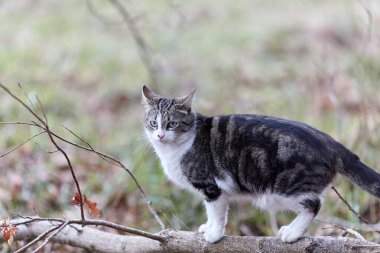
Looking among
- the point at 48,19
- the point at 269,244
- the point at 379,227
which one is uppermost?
the point at 48,19

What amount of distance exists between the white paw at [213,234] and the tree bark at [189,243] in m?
0.03

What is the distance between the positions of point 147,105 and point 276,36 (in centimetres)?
648

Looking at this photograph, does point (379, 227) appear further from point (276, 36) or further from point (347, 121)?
point (276, 36)

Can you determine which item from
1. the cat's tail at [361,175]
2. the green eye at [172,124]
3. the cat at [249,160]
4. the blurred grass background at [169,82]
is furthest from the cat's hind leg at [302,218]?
the green eye at [172,124]

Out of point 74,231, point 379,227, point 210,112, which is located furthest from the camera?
point 210,112

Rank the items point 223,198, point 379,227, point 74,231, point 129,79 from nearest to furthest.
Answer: point 223,198
point 74,231
point 379,227
point 129,79

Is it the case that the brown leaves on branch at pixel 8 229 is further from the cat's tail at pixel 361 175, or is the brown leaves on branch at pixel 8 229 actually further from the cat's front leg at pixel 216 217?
the cat's tail at pixel 361 175

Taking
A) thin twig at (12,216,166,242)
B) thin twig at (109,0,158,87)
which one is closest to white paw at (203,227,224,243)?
thin twig at (12,216,166,242)

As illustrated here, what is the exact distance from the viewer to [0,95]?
7320 millimetres

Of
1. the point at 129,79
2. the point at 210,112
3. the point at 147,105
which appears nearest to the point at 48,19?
the point at 129,79

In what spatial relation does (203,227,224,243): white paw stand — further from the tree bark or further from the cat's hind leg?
the cat's hind leg

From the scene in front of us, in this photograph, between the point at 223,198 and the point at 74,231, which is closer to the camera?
the point at 223,198

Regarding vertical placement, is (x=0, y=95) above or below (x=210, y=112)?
above

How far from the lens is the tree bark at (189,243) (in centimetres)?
301
